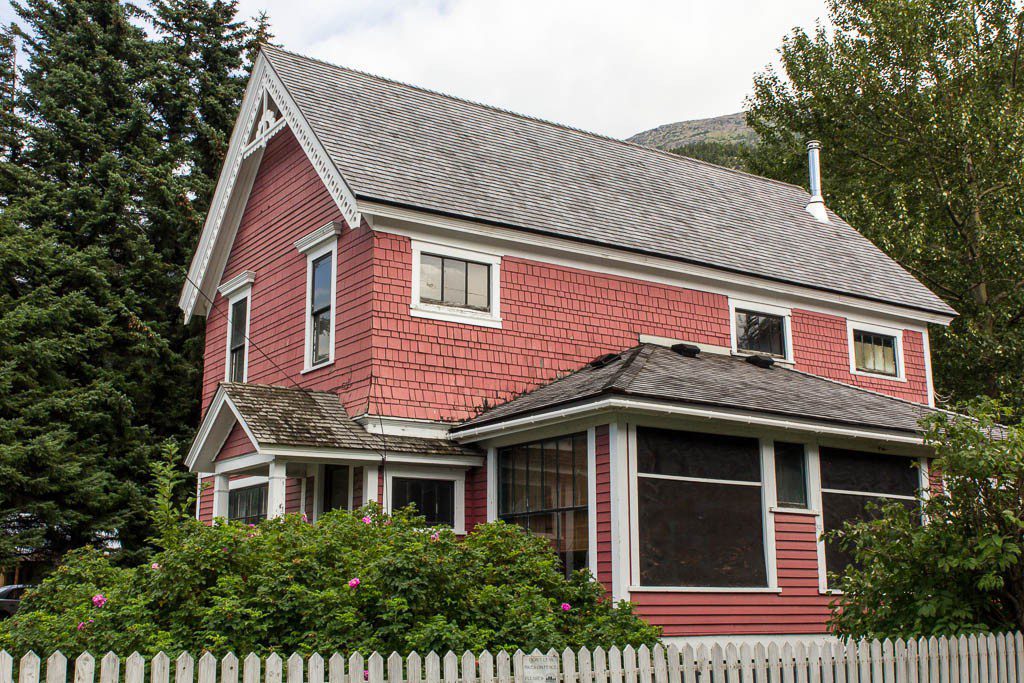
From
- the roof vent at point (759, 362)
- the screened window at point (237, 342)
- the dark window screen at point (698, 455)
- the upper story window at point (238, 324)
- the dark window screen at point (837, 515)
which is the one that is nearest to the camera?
the dark window screen at point (698, 455)

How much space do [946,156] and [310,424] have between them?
24004 mm

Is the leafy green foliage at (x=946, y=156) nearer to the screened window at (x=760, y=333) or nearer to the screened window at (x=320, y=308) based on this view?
the screened window at (x=760, y=333)

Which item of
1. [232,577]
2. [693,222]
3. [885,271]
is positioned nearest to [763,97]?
[885,271]

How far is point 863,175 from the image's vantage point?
113 ft

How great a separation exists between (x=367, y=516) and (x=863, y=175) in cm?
2746

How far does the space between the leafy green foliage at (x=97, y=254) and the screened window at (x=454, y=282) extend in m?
10.8

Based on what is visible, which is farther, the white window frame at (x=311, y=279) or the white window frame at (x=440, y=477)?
the white window frame at (x=311, y=279)

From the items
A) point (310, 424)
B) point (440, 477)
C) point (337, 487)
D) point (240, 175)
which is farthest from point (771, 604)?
point (240, 175)

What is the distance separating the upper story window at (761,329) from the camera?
1906 cm

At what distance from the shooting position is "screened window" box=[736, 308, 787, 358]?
19.1 m

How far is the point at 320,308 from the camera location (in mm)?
16734

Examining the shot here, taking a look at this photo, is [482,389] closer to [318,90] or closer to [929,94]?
[318,90]

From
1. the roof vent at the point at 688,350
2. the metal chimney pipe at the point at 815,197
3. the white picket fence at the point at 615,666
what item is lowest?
the white picket fence at the point at 615,666

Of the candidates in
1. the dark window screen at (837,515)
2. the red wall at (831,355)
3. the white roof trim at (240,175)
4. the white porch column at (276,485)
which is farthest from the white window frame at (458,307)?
the red wall at (831,355)
